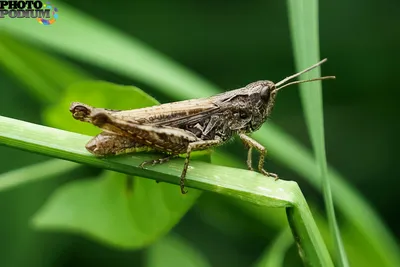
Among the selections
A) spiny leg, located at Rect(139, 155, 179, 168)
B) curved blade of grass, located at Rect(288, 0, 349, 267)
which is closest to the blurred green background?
spiny leg, located at Rect(139, 155, 179, 168)

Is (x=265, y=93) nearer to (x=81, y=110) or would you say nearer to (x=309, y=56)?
(x=309, y=56)

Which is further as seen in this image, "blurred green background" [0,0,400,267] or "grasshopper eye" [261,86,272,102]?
"blurred green background" [0,0,400,267]

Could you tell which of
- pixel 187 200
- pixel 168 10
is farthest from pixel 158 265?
pixel 168 10

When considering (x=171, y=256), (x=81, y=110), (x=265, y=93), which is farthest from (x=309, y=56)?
(x=171, y=256)

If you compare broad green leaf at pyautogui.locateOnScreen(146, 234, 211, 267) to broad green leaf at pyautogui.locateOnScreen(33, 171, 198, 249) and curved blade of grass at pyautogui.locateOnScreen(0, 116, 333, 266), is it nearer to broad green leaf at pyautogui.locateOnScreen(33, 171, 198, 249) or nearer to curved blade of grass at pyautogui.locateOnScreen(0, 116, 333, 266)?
broad green leaf at pyautogui.locateOnScreen(33, 171, 198, 249)

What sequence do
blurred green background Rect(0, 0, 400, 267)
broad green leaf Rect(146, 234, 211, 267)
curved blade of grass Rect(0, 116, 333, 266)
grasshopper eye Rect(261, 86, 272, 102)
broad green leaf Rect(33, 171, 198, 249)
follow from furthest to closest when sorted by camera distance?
blurred green background Rect(0, 0, 400, 267) → grasshopper eye Rect(261, 86, 272, 102) → broad green leaf Rect(146, 234, 211, 267) → broad green leaf Rect(33, 171, 198, 249) → curved blade of grass Rect(0, 116, 333, 266)

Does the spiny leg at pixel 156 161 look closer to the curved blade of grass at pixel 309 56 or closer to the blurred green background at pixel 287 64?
the curved blade of grass at pixel 309 56

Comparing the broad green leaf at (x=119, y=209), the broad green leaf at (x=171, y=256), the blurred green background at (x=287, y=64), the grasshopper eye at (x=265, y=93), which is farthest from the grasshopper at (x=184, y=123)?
the blurred green background at (x=287, y=64)

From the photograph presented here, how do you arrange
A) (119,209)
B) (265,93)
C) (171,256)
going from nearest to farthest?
(119,209) → (171,256) → (265,93)
